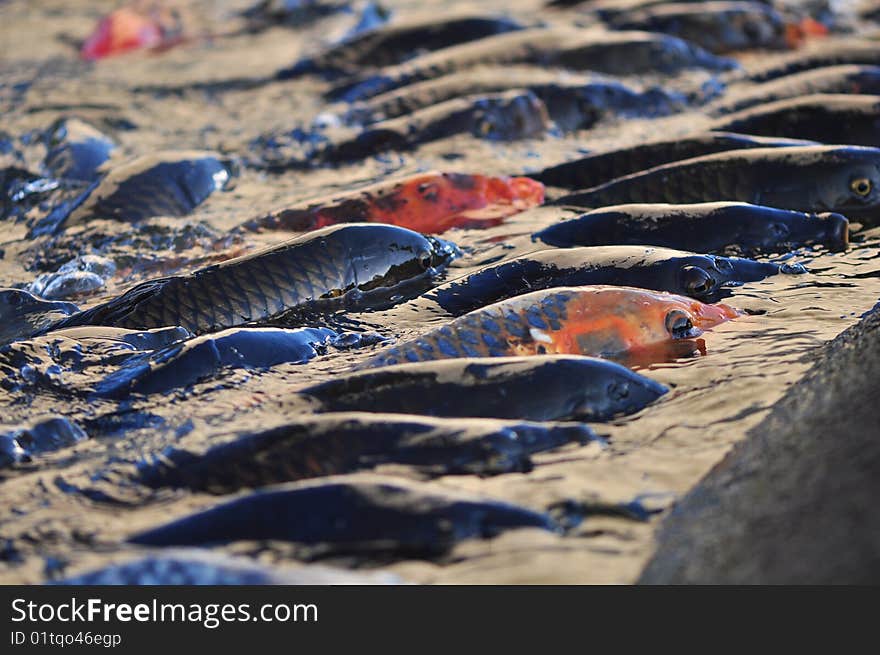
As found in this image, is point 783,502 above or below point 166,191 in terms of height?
below

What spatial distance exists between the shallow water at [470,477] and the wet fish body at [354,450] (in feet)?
0.18

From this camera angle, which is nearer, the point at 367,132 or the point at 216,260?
the point at 216,260

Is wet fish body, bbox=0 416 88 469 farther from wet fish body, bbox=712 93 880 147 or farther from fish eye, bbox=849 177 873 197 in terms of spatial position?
wet fish body, bbox=712 93 880 147

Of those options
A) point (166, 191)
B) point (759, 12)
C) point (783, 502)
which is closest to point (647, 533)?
point (783, 502)

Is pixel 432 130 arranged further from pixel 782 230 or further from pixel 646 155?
pixel 782 230

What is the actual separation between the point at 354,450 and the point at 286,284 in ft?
4.86

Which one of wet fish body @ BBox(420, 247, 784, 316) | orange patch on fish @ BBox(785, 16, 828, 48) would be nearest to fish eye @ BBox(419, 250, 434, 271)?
wet fish body @ BBox(420, 247, 784, 316)

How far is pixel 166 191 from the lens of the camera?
5.57 metres

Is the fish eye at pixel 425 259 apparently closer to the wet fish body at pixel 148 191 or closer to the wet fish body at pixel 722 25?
the wet fish body at pixel 148 191

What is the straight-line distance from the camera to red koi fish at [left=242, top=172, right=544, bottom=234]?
16.6 ft

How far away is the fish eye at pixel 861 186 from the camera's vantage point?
194 inches
